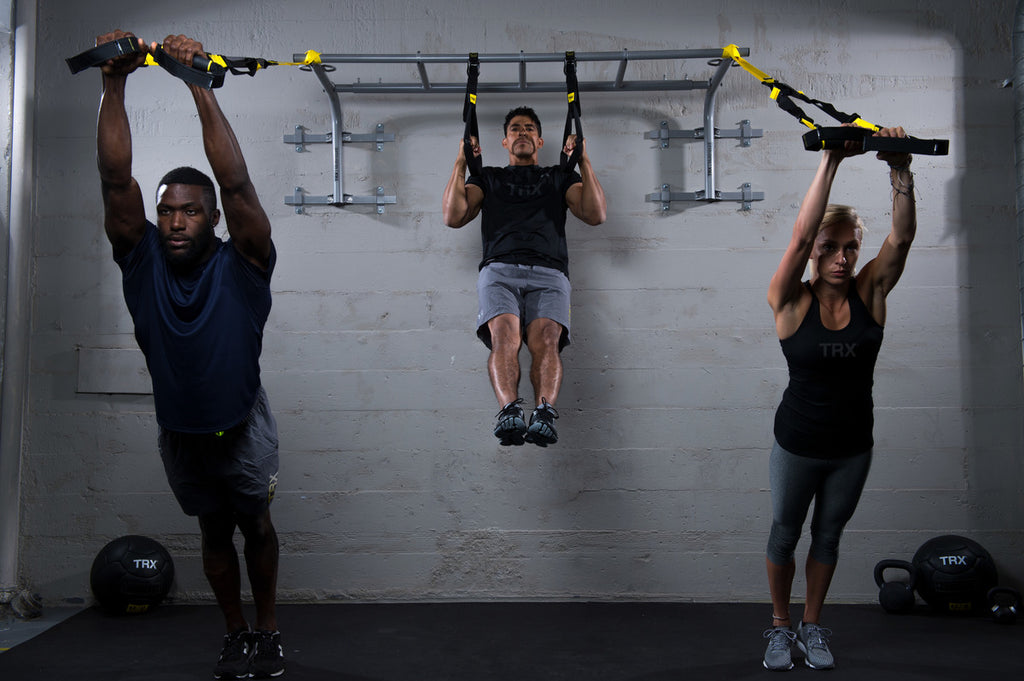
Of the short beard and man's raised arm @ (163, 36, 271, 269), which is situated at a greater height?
man's raised arm @ (163, 36, 271, 269)

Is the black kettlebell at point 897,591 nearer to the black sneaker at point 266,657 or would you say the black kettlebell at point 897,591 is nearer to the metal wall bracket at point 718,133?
the metal wall bracket at point 718,133

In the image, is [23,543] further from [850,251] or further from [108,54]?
[850,251]

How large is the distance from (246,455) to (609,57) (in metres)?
2.21

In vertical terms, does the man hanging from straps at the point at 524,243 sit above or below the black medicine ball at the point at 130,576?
above

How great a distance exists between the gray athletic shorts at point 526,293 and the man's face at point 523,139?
0.52m

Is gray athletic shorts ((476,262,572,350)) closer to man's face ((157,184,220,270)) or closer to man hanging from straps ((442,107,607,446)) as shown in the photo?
man hanging from straps ((442,107,607,446))

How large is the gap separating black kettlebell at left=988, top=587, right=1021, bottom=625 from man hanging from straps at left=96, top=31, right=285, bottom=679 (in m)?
2.92

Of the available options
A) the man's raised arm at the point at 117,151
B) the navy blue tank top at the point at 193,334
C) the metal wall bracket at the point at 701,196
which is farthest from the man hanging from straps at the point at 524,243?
the man's raised arm at the point at 117,151

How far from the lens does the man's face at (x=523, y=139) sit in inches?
145

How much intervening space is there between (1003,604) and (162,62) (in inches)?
149

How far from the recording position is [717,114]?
4.13m

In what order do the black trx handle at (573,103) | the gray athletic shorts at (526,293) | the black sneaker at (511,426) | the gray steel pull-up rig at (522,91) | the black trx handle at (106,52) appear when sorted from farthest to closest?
the gray steel pull-up rig at (522,91) < the gray athletic shorts at (526,293) < the black trx handle at (573,103) < the black sneaker at (511,426) < the black trx handle at (106,52)

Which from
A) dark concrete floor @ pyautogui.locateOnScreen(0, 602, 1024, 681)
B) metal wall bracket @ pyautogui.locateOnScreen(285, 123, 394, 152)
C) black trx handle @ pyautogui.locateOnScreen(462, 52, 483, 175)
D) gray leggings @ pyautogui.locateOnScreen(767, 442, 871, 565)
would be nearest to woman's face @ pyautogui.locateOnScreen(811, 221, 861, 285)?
gray leggings @ pyautogui.locateOnScreen(767, 442, 871, 565)

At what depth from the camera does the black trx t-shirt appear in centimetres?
357
